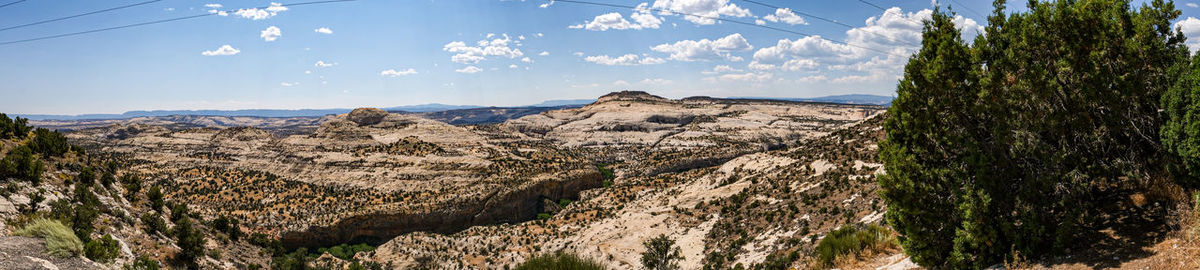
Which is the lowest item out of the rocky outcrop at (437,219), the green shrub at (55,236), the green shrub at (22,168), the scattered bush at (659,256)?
the rocky outcrop at (437,219)

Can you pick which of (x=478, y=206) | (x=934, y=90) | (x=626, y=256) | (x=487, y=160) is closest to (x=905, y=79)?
(x=934, y=90)

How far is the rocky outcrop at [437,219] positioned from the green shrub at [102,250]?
26.4 meters

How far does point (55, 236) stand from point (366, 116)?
374ft

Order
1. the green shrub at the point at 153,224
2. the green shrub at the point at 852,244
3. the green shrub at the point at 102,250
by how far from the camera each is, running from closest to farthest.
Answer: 1. the green shrub at the point at 102,250
2. the green shrub at the point at 852,244
3. the green shrub at the point at 153,224

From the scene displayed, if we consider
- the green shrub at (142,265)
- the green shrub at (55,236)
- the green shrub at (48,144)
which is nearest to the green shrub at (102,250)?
the green shrub at (55,236)

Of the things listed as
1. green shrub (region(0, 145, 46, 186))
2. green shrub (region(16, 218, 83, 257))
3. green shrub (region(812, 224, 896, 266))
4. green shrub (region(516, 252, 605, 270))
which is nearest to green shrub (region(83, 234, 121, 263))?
green shrub (region(16, 218, 83, 257))

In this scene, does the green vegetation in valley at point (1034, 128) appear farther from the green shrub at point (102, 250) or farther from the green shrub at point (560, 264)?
the green shrub at point (102, 250)

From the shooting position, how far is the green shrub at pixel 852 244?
14.5 meters

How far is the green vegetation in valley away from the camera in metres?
9.98

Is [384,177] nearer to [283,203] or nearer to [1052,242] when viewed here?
[283,203]

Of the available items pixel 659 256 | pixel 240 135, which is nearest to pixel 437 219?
pixel 659 256

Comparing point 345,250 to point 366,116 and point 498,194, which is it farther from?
point 366,116

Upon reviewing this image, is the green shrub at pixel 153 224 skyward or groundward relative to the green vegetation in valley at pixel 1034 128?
groundward

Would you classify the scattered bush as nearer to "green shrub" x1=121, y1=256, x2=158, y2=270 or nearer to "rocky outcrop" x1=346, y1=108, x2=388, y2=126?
"green shrub" x1=121, y1=256, x2=158, y2=270
